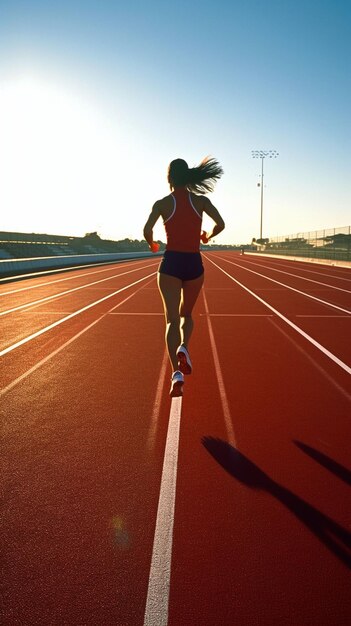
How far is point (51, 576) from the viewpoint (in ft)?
8.21

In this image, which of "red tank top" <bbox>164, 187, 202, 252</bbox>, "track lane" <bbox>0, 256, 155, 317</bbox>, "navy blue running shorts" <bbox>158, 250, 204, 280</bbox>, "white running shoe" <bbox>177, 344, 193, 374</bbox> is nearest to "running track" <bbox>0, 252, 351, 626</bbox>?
"white running shoe" <bbox>177, 344, 193, 374</bbox>

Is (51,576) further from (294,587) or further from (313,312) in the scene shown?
(313,312)

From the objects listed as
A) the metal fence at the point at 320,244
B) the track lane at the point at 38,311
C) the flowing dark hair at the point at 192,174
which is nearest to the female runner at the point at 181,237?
the flowing dark hair at the point at 192,174

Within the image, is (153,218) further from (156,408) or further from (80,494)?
(80,494)

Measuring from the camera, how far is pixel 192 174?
5172 mm

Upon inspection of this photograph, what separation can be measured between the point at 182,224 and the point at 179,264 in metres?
0.40

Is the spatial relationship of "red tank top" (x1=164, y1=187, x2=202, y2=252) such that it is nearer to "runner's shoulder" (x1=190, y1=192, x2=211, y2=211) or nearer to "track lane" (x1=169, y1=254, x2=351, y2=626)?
"runner's shoulder" (x1=190, y1=192, x2=211, y2=211)

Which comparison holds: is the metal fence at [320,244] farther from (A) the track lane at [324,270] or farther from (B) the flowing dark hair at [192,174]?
(B) the flowing dark hair at [192,174]

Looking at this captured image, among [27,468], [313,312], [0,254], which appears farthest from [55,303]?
[0,254]

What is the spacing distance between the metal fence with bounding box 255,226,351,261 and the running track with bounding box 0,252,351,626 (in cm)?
3068

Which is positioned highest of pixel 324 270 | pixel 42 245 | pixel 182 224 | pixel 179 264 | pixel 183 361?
pixel 182 224

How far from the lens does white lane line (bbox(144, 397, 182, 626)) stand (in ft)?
7.41

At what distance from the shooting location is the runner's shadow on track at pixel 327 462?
358 centimetres

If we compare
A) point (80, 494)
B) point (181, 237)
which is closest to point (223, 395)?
point (181, 237)
